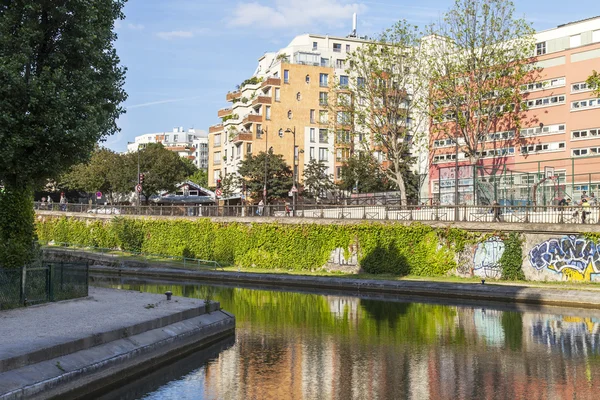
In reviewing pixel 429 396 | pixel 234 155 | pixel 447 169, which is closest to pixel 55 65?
pixel 429 396

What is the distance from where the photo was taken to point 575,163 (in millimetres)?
44344

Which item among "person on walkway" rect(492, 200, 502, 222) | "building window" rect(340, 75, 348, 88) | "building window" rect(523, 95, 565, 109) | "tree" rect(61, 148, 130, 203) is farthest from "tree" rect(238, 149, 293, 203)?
"person on walkway" rect(492, 200, 502, 222)

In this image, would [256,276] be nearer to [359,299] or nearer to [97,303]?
[359,299]

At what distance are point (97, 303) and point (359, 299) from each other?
1458 centimetres

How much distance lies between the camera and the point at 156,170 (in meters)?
85.1

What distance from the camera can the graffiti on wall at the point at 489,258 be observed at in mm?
40312

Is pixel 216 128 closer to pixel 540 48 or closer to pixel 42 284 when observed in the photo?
pixel 540 48

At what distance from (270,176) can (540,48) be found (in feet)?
104

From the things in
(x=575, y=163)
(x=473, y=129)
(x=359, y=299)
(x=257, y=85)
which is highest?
(x=257, y=85)

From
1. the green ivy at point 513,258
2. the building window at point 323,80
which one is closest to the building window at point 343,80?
the building window at point 323,80

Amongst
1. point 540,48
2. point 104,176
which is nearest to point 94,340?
point 540,48

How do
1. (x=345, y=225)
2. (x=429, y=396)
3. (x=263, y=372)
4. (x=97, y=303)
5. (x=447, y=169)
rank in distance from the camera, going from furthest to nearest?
(x=447, y=169) < (x=345, y=225) < (x=97, y=303) < (x=263, y=372) < (x=429, y=396)

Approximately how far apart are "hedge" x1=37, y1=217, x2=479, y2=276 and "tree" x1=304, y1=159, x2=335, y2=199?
22653mm

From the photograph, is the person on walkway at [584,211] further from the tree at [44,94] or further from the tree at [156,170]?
the tree at [156,170]
